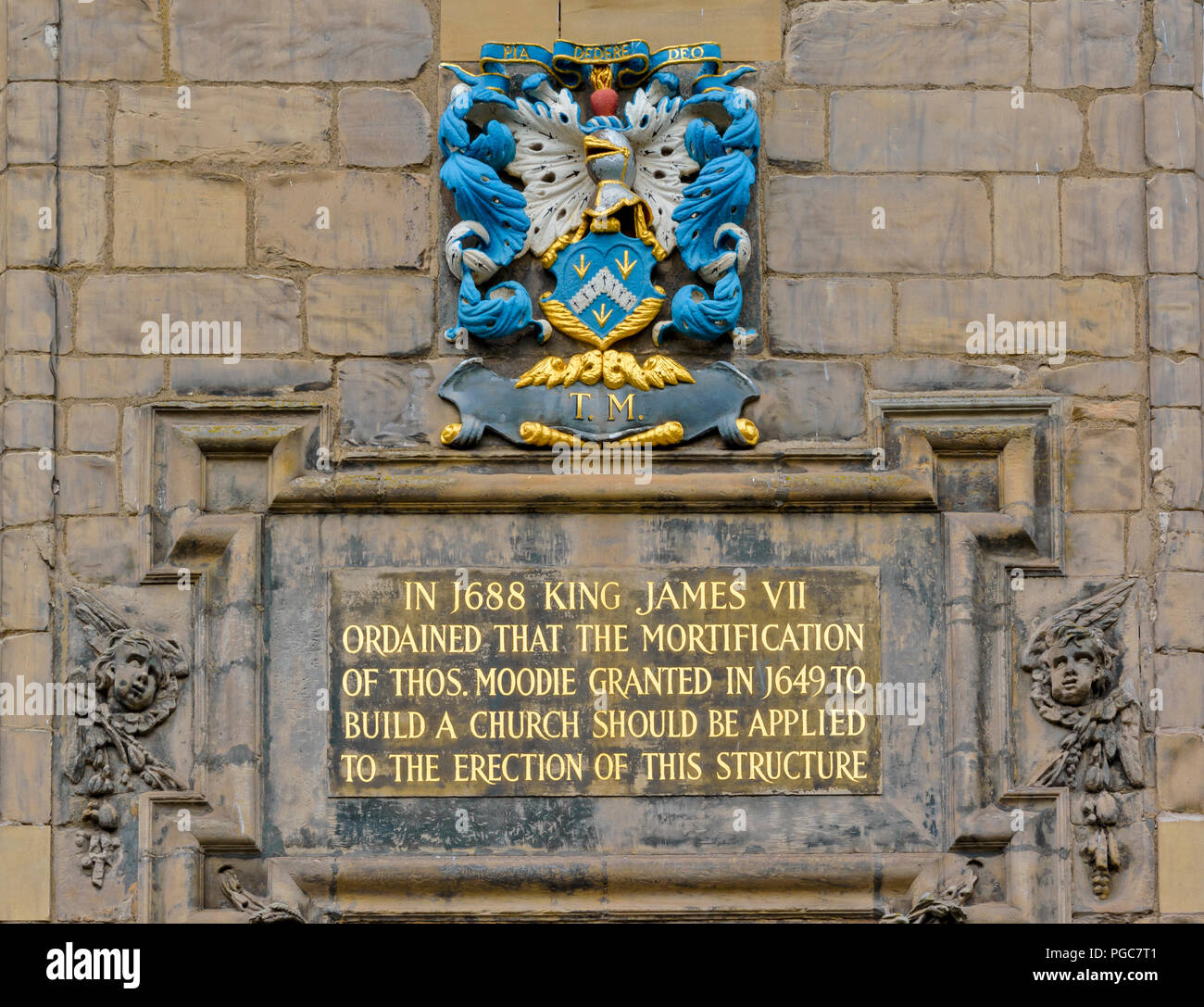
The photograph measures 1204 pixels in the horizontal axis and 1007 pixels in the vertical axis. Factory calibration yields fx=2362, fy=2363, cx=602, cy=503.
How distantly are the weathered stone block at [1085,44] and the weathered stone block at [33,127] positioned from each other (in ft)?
12.6

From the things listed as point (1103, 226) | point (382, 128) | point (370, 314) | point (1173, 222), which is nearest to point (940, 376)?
point (1103, 226)

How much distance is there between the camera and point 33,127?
30.2 feet

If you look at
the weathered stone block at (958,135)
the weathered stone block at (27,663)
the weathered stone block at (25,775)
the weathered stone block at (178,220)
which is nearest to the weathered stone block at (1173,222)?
the weathered stone block at (958,135)

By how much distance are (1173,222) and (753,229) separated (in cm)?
163

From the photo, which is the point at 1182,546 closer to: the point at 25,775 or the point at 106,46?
the point at 25,775

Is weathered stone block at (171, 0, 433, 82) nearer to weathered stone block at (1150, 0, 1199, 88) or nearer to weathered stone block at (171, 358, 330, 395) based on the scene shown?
weathered stone block at (171, 358, 330, 395)

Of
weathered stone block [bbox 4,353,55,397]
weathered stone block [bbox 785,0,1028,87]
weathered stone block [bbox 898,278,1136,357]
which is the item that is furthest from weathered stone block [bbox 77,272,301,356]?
weathered stone block [bbox 898,278,1136,357]

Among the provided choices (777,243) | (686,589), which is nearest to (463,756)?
(686,589)

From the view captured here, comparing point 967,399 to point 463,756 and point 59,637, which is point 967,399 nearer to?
point 463,756

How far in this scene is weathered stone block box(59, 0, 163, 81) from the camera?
927cm

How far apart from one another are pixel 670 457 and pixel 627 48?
163cm

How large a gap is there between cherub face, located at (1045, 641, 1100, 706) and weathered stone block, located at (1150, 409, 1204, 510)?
2.24 feet

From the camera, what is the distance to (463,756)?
893cm

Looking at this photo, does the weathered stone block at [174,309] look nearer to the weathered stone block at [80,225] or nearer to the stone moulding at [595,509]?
the weathered stone block at [80,225]
